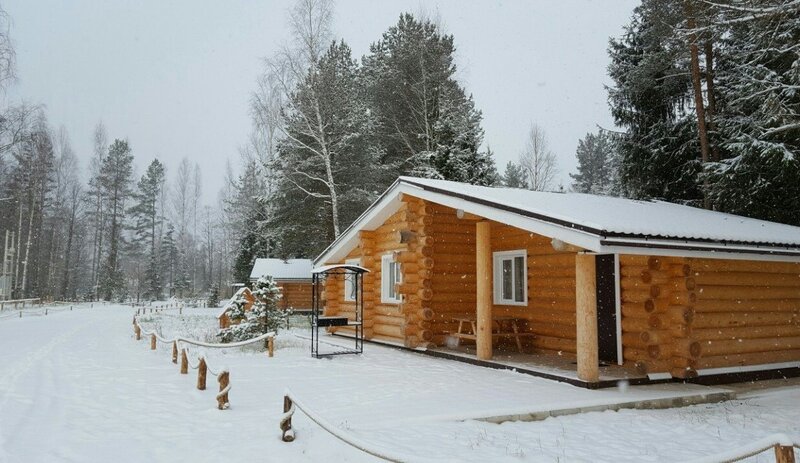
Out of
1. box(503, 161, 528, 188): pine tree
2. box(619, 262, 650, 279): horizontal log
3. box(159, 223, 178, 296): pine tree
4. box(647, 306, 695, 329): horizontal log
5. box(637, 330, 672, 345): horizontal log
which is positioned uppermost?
box(503, 161, 528, 188): pine tree

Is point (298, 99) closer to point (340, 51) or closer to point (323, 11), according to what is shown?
point (323, 11)

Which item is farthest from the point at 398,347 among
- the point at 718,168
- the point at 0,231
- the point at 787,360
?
the point at 0,231

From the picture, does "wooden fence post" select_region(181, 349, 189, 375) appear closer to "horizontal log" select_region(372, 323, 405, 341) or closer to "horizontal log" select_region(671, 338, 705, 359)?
"horizontal log" select_region(372, 323, 405, 341)

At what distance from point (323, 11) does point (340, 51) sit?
239 inches

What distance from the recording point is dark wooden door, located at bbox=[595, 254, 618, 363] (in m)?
10.7

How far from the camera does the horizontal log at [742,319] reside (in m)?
9.62

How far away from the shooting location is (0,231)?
4500 cm

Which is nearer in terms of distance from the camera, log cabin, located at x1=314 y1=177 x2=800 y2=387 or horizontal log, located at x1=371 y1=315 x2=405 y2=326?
log cabin, located at x1=314 y1=177 x2=800 y2=387

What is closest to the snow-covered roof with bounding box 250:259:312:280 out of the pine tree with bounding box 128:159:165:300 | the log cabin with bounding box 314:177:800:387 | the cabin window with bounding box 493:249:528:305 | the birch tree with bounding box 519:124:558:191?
the birch tree with bounding box 519:124:558:191

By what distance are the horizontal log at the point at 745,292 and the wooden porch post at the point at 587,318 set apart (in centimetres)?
257

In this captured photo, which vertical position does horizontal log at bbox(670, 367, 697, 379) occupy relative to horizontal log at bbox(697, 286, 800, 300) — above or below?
below

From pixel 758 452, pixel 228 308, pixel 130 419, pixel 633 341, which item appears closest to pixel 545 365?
pixel 633 341

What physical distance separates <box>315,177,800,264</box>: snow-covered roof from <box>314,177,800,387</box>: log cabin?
→ 3 cm

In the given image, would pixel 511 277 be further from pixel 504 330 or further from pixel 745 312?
pixel 745 312
